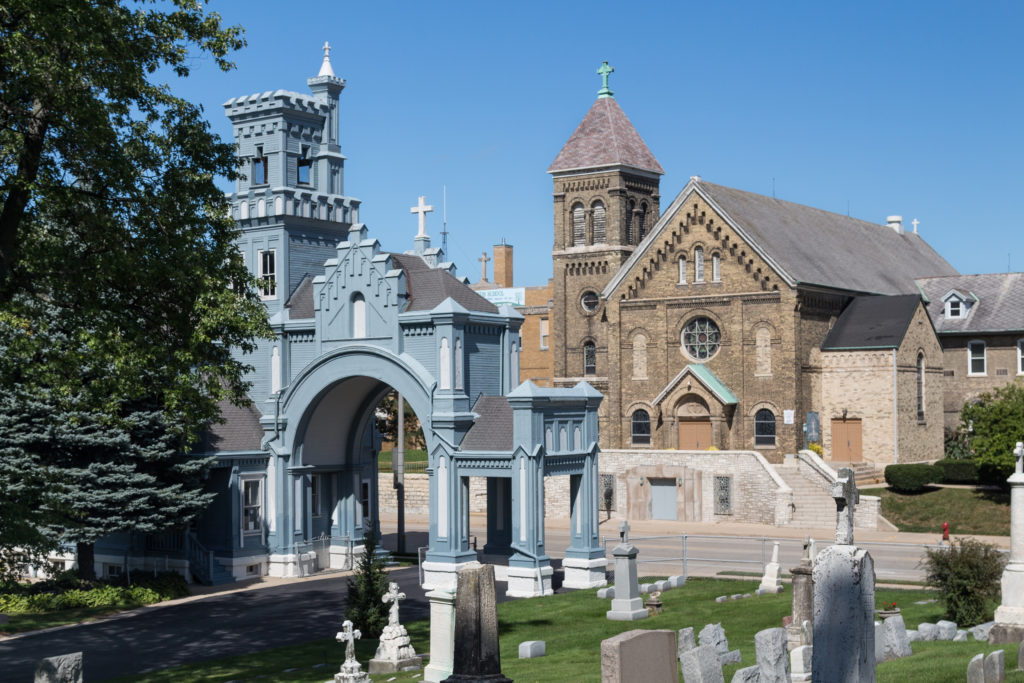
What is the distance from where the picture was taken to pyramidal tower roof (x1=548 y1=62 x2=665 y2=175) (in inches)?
2559

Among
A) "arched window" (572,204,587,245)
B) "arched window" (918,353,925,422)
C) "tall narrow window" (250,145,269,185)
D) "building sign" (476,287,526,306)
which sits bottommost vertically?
"arched window" (918,353,925,422)

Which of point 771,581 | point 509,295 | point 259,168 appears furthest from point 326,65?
point 509,295

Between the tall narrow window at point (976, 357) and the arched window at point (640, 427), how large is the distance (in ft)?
51.6

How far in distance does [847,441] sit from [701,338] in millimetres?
8069

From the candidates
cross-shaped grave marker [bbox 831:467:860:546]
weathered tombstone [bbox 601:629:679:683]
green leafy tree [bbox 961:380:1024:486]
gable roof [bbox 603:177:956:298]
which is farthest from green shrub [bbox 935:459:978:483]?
weathered tombstone [bbox 601:629:679:683]

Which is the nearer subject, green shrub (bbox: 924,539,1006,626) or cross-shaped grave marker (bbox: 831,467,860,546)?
cross-shaped grave marker (bbox: 831,467,860,546)

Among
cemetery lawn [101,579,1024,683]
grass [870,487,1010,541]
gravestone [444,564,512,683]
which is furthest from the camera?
grass [870,487,1010,541]

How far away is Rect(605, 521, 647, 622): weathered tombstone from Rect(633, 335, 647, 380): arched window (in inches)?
1253

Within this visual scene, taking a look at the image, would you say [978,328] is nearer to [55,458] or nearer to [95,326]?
[55,458]

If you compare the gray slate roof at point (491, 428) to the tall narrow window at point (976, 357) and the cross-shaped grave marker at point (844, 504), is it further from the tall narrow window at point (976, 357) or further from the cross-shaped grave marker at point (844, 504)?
the tall narrow window at point (976, 357)

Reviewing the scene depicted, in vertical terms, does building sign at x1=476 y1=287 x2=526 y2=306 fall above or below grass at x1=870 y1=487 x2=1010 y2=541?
above

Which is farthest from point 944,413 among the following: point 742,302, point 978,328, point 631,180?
point 631,180

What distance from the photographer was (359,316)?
3559 centimetres

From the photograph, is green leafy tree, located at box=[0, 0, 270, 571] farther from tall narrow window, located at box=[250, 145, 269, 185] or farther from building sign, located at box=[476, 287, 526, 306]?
building sign, located at box=[476, 287, 526, 306]
